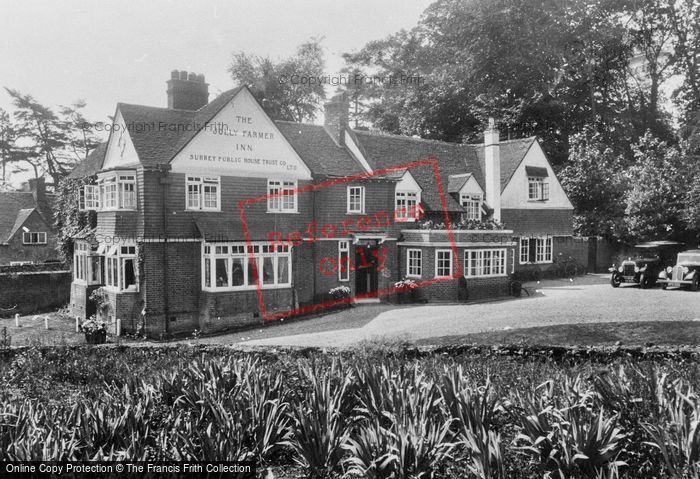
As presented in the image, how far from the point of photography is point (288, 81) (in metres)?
49.2

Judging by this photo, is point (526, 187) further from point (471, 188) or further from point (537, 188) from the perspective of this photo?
point (471, 188)

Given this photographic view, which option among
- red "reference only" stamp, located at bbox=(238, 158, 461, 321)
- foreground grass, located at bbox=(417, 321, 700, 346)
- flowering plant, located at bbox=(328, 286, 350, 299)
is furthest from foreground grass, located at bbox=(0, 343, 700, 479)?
flowering plant, located at bbox=(328, 286, 350, 299)

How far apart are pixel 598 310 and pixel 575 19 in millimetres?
32602

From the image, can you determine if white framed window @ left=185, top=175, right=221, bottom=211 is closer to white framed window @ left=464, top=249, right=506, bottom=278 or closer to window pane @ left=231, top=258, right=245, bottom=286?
window pane @ left=231, top=258, right=245, bottom=286

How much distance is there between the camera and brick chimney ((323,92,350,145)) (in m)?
31.2

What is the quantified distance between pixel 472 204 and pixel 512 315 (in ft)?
45.7

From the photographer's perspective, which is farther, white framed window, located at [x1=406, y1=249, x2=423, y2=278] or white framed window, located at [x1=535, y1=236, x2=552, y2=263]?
white framed window, located at [x1=535, y1=236, x2=552, y2=263]

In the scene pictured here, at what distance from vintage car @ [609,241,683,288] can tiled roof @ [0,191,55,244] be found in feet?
137

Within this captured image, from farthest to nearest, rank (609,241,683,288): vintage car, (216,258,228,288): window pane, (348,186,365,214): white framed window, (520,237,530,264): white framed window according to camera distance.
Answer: (520,237,530,264): white framed window → (348,186,365,214): white framed window → (609,241,683,288): vintage car → (216,258,228,288): window pane

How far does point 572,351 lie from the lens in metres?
11.8

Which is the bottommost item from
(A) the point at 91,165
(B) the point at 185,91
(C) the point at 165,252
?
(C) the point at 165,252

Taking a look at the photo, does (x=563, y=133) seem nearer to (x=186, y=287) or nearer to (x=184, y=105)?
(x=184, y=105)

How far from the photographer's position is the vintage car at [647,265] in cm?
2650

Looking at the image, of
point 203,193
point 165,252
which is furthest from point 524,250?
point 165,252
